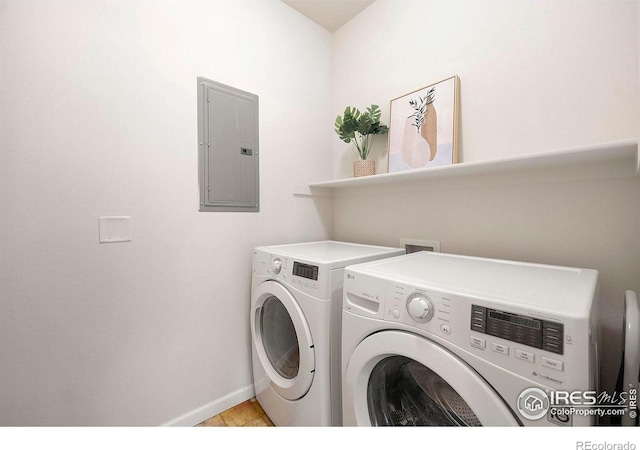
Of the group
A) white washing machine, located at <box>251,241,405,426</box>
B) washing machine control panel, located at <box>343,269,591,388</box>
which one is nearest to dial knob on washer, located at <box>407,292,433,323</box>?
washing machine control panel, located at <box>343,269,591,388</box>

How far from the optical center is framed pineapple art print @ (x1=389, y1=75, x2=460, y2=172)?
1.36 metres

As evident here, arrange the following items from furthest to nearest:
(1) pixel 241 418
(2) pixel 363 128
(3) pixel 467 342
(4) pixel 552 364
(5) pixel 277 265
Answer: (2) pixel 363 128
(1) pixel 241 418
(5) pixel 277 265
(3) pixel 467 342
(4) pixel 552 364

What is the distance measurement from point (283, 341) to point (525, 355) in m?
1.14

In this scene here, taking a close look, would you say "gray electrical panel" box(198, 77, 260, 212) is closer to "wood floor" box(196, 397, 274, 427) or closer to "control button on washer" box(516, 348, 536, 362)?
"wood floor" box(196, 397, 274, 427)

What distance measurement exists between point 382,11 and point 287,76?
2.37ft

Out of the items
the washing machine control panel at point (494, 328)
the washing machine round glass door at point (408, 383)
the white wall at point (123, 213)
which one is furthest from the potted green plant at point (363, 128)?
the washing machine round glass door at point (408, 383)

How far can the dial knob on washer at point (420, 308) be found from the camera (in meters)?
0.71

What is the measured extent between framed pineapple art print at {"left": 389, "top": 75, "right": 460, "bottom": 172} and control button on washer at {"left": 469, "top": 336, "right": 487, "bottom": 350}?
96cm

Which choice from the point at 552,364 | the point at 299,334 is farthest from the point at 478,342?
the point at 299,334

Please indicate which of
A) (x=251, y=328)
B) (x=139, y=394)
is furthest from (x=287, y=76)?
(x=139, y=394)

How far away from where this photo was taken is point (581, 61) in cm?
102

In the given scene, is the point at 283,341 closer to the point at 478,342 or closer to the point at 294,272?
the point at 294,272

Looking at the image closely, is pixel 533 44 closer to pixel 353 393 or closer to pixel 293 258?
pixel 293 258

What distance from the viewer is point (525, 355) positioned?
57 cm
